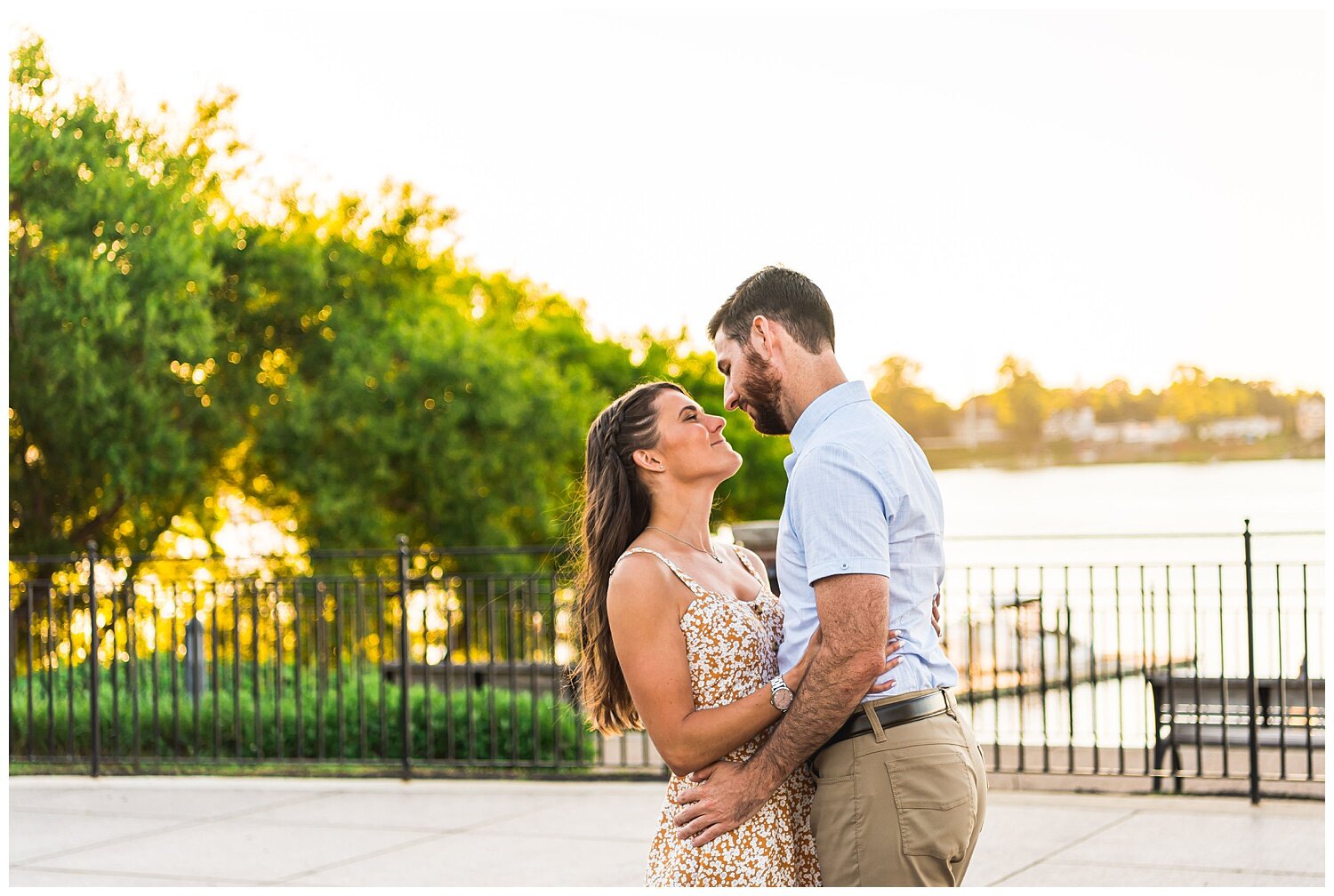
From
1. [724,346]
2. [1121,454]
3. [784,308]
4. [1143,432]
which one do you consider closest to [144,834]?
[724,346]

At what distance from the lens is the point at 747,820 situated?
274cm

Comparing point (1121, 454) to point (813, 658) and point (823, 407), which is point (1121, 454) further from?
point (813, 658)

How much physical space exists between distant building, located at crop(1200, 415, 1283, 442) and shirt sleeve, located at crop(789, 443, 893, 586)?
18.8 meters

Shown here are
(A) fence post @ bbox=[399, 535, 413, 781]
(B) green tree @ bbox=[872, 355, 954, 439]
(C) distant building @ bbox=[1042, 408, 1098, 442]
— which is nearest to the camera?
(A) fence post @ bbox=[399, 535, 413, 781]

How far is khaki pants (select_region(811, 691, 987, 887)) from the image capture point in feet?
8.60

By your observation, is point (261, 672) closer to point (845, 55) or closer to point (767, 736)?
point (845, 55)

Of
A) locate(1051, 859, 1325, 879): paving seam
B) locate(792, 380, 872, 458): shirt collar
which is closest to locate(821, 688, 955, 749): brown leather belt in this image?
locate(792, 380, 872, 458): shirt collar

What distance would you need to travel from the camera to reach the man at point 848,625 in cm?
253

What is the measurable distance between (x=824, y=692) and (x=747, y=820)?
37 cm

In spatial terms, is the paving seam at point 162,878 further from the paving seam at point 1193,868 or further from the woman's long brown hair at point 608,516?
the woman's long brown hair at point 608,516

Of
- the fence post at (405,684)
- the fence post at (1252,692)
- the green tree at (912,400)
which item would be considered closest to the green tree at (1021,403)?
the green tree at (912,400)

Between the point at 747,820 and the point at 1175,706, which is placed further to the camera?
the point at 1175,706

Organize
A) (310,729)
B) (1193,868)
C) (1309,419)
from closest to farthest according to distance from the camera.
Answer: (1193,868), (310,729), (1309,419)

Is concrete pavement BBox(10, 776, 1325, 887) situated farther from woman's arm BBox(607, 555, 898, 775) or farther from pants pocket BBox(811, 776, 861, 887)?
woman's arm BBox(607, 555, 898, 775)
